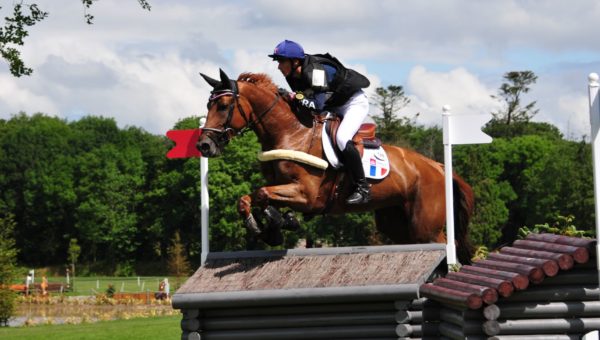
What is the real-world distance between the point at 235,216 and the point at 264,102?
36.0 metres

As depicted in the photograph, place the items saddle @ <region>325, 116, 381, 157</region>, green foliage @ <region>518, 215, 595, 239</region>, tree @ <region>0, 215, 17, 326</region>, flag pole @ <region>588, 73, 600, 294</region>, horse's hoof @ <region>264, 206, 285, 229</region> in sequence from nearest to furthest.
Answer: flag pole @ <region>588, 73, 600, 294</region>, horse's hoof @ <region>264, 206, 285, 229</region>, saddle @ <region>325, 116, 381, 157</region>, green foliage @ <region>518, 215, 595, 239</region>, tree @ <region>0, 215, 17, 326</region>

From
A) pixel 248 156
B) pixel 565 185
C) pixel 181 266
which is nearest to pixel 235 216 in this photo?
pixel 248 156

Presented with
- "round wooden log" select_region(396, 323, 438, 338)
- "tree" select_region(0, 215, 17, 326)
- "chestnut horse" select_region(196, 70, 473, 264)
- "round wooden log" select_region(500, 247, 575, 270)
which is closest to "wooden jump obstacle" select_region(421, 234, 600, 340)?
"round wooden log" select_region(500, 247, 575, 270)

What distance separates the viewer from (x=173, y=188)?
5250 cm

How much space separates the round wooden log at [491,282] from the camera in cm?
709

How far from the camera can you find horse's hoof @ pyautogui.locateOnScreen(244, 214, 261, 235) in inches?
331

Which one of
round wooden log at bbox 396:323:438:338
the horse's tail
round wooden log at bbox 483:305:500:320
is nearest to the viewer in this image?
round wooden log at bbox 483:305:500:320

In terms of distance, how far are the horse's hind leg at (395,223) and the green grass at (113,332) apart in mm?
5971

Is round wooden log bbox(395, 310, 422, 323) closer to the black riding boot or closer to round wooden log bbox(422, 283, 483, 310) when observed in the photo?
round wooden log bbox(422, 283, 483, 310)

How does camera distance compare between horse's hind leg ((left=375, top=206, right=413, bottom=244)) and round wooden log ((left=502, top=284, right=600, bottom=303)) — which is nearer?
round wooden log ((left=502, top=284, right=600, bottom=303))

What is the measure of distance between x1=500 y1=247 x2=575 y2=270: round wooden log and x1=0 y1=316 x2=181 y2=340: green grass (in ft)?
26.8

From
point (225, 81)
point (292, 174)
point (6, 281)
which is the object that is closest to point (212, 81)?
point (225, 81)

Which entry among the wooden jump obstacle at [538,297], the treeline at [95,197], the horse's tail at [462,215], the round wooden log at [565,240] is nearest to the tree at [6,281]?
the horse's tail at [462,215]

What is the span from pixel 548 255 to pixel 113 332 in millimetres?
10509
